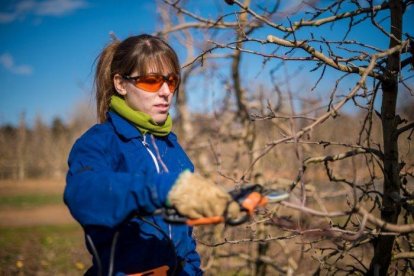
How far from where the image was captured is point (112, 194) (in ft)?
3.70

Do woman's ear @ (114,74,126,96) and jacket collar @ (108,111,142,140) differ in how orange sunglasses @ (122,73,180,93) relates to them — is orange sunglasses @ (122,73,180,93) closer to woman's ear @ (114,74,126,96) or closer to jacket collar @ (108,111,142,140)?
woman's ear @ (114,74,126,96)

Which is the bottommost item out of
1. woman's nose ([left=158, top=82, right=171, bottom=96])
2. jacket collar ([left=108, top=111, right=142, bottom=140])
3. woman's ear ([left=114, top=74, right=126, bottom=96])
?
jacket collar ([left=108, top=111, right=142, bottom=140])

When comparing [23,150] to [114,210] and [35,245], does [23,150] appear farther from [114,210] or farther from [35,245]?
[114,210]

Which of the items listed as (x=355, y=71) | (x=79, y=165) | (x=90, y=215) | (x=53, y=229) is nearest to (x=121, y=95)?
(x=79, y=165)

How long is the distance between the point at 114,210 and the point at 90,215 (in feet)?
0.30

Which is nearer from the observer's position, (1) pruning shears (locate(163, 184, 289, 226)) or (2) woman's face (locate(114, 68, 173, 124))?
(1) pruning shears (locate(163, 184, 289, 226))

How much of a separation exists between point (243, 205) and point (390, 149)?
1097 millimetres

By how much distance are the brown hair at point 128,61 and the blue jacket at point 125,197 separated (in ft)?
0.75

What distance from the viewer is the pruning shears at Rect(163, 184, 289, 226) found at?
3.47 ft

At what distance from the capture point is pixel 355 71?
5.37ft

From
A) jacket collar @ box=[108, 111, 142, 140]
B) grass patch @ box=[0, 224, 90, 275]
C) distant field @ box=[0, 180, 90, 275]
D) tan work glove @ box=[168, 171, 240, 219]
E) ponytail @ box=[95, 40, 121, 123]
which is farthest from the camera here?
distant field @ box=[0, 180, 90, 275]

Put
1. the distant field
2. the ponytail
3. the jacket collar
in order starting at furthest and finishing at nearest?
1. the distant field
2. the ponytail
3. the jacket collar

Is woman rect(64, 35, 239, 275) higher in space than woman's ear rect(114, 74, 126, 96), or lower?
lower

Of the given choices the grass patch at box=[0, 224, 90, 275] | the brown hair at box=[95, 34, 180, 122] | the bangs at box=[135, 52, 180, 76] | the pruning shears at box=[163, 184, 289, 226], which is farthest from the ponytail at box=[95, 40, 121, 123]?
the grass patch at box=[0, 224, 90, 275]
